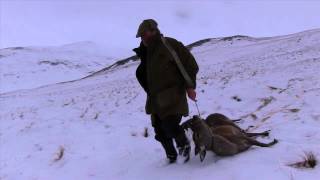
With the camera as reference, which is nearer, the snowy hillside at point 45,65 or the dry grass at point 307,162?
the dry grass at point 307,162

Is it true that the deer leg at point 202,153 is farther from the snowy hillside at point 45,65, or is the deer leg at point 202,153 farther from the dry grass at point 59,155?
the snowy hillside at point 45,65

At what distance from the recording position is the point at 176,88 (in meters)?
6.77

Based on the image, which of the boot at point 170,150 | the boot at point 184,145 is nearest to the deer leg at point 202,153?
the boot at point 184,145

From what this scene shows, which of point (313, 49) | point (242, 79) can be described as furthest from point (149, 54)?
point (313, 49)

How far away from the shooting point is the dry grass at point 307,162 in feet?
19.4

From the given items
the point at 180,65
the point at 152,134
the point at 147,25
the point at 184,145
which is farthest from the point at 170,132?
the point at 152,134

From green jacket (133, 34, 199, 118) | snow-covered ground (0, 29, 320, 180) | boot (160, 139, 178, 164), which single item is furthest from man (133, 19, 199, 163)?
snow-covered ground (0, 29, 320, 180)

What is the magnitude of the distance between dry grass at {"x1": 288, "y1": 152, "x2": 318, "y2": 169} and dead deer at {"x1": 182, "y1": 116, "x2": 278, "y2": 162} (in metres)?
0.77

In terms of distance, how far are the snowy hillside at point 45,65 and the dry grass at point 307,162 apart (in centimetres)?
5296

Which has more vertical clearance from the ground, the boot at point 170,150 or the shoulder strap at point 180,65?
the shoulder strap at point 180,65

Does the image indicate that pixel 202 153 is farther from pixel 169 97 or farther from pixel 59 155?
pixel 59 155

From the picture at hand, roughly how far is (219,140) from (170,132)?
648 mm

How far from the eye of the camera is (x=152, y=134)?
9.15 metres

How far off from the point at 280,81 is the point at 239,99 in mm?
1412
